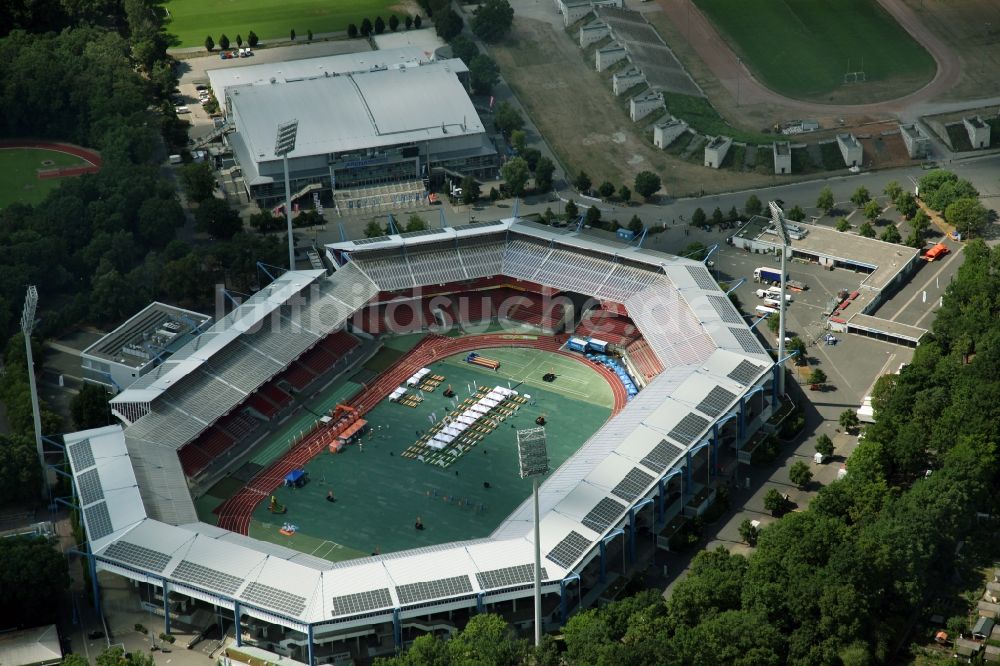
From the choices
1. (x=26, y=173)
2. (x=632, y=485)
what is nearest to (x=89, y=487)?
(x=632, y=485)

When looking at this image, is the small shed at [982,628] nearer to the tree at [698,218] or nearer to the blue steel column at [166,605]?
the blue steel column at [166,605]

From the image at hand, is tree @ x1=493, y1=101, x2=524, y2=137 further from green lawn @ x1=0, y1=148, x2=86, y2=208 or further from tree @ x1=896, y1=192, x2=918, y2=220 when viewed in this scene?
green lawn @ x1=0, y1=148, x2=86, y2=208

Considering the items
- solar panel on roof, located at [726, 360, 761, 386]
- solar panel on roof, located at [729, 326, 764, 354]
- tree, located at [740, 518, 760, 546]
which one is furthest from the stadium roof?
tree, located at [740, 518, 760, 546]

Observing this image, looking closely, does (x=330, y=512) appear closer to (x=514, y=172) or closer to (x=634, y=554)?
(x=634, y=554)

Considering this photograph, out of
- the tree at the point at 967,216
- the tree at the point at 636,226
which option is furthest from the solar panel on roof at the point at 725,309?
the tree at the point at 967,216

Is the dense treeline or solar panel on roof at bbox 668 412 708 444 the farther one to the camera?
solar panel on roof at bbox 668 412 708 444

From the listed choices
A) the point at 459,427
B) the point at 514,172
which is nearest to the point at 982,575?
the point at 459,427

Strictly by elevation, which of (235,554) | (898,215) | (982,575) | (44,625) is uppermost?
(898,215)
